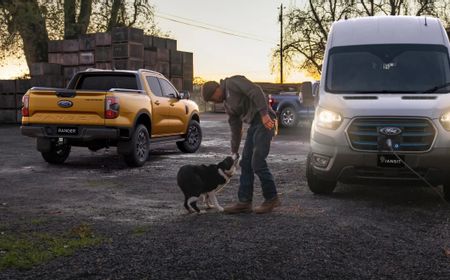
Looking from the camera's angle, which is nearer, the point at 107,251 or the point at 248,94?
the point at 107,251

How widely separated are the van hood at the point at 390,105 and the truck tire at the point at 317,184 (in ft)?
3.29

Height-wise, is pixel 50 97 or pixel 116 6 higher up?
pixel 116 6

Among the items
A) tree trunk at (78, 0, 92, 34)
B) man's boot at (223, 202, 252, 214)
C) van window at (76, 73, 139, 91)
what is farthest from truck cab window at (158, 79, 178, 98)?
tree trunk at (78, 0, 92, 34)

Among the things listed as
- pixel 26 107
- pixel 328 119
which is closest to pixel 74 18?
pixel 26 107

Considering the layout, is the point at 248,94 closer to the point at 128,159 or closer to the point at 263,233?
the point at 263,233

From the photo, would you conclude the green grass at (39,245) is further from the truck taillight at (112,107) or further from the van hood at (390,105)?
the truck taillight at (112,107)

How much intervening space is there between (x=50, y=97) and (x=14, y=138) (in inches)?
351

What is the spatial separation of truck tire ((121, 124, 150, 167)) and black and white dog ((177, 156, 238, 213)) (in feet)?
15.6

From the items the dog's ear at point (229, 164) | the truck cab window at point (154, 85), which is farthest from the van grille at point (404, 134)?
the truck cab window at point (154, 85)

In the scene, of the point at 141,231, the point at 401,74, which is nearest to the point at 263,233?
the point at 141,231

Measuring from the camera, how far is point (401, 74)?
318 inches

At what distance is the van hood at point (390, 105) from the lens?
23.9 ft

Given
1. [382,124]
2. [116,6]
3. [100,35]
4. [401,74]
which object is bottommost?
[382,124]

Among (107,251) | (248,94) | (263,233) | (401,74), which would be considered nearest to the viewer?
(107,251)
